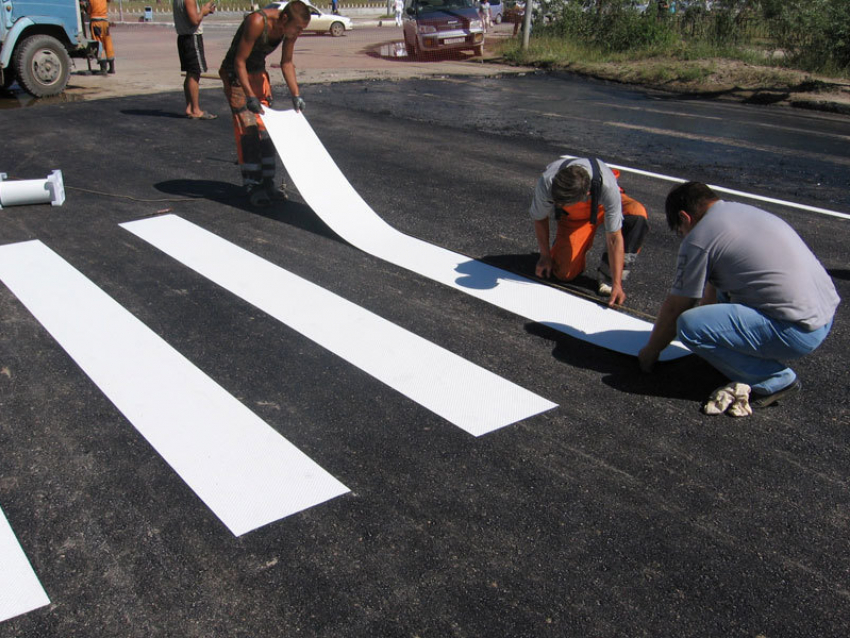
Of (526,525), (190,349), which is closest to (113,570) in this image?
(526,525)

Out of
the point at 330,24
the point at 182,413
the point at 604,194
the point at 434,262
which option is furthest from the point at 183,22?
the point at 330,24

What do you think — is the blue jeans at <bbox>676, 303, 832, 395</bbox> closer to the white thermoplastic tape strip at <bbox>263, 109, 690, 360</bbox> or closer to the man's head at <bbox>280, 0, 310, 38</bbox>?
the white thermoplastic tape strip at <bbox>263, 109, 690, 360</bbox>

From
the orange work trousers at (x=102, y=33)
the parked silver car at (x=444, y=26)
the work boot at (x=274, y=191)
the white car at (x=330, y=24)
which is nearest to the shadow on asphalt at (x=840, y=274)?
the work boot at (x=274, y=191)

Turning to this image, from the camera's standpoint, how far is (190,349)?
4.70 meters

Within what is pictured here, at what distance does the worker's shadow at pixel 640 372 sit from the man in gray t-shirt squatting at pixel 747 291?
28cm

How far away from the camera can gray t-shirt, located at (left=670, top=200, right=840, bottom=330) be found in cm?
382

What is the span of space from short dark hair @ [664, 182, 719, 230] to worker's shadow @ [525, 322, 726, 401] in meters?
0.95

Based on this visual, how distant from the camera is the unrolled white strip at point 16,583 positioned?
107 inches

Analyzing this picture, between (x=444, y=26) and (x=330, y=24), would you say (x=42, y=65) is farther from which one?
(x=330, y=24)

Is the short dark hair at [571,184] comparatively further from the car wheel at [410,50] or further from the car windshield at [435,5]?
the car wheel at [410,50]

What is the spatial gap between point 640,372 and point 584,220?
146 cm

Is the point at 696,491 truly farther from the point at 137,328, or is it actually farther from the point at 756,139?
the point at 756,139

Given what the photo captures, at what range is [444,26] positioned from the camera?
885 inches

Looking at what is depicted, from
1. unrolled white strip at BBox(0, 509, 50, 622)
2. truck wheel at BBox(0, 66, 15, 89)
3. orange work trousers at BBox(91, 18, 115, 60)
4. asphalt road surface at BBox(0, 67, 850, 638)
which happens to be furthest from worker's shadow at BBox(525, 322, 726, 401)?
orange work trousers at BBox(91, 18, 115, 60)
